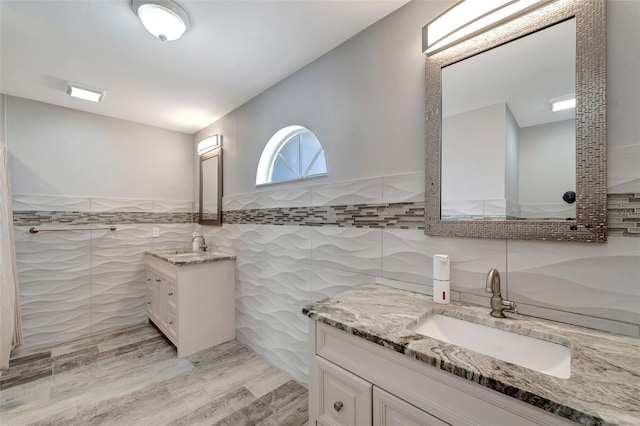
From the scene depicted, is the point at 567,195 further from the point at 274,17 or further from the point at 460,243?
the point at 274,17

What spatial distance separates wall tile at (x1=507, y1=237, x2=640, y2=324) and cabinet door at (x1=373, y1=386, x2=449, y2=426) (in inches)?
24.3

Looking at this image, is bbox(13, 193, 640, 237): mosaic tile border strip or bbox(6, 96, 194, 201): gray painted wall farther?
bbox(6, 96, 194, 201): gray painted wall

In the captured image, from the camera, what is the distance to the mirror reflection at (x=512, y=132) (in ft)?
3.19

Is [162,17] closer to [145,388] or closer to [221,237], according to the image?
[221,237]

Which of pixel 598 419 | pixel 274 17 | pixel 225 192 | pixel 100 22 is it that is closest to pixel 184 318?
pixel 225 192

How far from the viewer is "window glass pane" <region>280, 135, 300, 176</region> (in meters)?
2.30

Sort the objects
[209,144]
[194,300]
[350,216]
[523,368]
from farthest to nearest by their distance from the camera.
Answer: [209,144] < [194,300] < [350,216] < [523,368]

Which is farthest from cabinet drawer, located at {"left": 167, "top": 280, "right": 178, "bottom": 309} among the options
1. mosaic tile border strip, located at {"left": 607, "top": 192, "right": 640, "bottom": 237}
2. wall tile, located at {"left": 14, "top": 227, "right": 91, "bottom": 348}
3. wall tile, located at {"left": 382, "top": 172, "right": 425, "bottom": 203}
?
mosaic tile border strip, located at {"left": 607, "top": 192, "right": 640, "bottom": 237}

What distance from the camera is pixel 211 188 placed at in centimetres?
321

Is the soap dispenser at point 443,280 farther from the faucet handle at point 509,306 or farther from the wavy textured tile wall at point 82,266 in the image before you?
the wavy textured tile wall at point 82,266

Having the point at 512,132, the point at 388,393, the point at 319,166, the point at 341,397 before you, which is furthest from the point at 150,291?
the point at 512,132

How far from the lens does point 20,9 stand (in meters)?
1.45

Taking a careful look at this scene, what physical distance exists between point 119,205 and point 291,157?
2251mm

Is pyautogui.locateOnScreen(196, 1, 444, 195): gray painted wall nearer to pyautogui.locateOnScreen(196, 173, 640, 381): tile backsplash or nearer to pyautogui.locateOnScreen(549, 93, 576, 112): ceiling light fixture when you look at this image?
pyautogui.locateOnScreen(196, 173, 640, 381): tile backsplash
